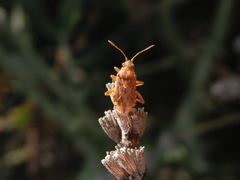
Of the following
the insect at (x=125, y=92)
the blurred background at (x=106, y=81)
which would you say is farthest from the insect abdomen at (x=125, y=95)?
the blurred background at (x=106, y=81)

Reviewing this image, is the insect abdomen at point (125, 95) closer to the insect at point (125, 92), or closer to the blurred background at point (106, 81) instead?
the insect at point (125, 92)

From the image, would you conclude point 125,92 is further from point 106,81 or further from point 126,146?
point 106,81

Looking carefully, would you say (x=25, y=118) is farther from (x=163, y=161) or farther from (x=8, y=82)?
(x=163, y=161)

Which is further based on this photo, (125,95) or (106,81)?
(106,81)

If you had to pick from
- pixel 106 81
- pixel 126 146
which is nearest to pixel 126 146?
pixel 126 146

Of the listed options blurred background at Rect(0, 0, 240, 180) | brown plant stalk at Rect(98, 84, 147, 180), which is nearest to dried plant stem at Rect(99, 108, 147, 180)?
brown plant stalk at Rect(98, 84, 147, 180)

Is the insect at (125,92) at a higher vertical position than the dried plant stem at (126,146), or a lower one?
higher

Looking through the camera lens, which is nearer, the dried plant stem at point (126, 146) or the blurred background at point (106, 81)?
the dried plant stem at point (126, 146)

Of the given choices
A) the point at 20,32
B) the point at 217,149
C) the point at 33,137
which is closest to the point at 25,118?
the point at 33,137
